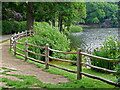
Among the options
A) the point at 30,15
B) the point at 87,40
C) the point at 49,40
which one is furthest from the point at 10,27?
the point at 49,40

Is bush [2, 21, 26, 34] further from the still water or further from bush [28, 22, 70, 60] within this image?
bush [28, 22, 70, 60]

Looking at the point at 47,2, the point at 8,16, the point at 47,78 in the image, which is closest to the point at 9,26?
the point at 8,16

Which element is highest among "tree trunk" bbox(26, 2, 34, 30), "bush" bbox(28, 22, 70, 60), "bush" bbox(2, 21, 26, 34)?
"tree trunk" bbox(26, 2, 34, 30)

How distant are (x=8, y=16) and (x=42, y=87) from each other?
30.3m

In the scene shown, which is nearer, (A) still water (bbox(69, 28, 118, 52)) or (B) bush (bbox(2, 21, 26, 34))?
(A) still water (bbox(69, 28, 118, 52))

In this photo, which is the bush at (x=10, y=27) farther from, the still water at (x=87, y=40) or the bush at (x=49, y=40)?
the bush at (x=49, y=40)

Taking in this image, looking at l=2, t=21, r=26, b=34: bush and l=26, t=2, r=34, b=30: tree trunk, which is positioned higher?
l=26, t=2, r=34, b=30: tree trunk

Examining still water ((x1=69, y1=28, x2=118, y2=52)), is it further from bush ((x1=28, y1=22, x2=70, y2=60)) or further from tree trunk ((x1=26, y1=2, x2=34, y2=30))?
tree trunk ((x1=26, y1=2, x2=34, y2=30))

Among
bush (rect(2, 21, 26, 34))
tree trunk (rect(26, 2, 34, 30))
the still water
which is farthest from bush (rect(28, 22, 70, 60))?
bush (rect(2, 21, 26, 34))

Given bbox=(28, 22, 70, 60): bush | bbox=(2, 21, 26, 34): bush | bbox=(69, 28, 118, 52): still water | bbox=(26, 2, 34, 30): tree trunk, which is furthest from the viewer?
bbox=(2, 21, 26, 34): bush

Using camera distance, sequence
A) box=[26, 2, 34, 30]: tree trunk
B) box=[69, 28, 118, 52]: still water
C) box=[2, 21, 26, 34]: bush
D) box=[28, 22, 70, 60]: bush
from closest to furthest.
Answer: box=[28, 22, 70, 60]: bush → box=[69, 28, 118, 52]: still water → box=[26, 2, 34, 30]: tree trunk → box=[2, 21, 26, 34]: bush

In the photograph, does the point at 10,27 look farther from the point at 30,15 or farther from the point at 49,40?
the point at 49,40


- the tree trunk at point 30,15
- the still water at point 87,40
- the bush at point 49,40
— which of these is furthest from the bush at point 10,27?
the bush at point 49,40

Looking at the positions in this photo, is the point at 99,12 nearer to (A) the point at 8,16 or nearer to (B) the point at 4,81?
(A) the point at 8,16
